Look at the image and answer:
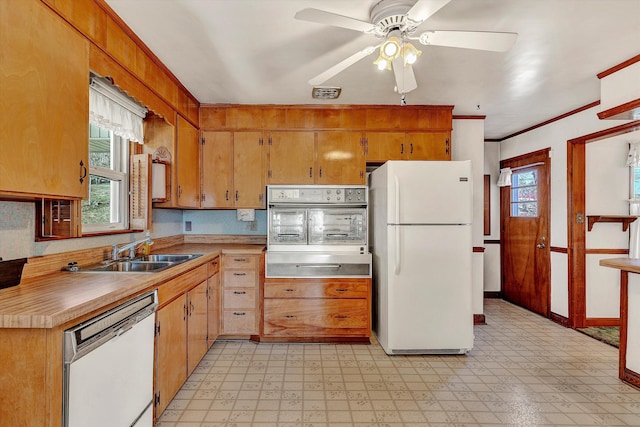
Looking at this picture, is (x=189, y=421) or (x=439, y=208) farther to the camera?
(x=439, y=208)

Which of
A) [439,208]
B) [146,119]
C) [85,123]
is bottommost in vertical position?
[439,208]

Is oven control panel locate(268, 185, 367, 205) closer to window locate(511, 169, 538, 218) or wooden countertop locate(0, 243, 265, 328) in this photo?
wooden countertop locate(0, 243, 265, 328)

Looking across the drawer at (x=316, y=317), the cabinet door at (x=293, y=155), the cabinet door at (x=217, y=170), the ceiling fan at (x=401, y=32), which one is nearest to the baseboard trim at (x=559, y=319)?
the drawer at (x=316, y=317)

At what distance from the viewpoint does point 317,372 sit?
258 centimetres

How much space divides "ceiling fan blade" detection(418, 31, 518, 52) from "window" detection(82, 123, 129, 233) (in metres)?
2.27

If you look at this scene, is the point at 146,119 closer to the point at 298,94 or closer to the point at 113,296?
the point at 298,94

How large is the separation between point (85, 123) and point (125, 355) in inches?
46.0

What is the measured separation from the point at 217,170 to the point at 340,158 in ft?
4.41

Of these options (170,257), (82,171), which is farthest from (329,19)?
(170,257)

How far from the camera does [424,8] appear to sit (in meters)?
1.41

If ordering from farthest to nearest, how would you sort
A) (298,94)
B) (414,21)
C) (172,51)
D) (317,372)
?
(298,94) < (317,372) < (172,51) < (414,21)

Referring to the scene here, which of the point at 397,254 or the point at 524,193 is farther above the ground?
the point at 524,193

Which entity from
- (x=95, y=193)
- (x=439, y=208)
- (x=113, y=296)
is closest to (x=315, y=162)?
(x=439, y=208)

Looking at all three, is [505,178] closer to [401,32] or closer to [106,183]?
[401,32]
